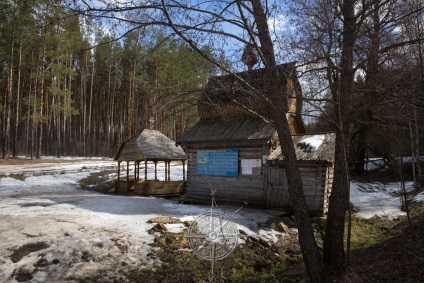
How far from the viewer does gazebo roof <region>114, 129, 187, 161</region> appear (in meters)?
17.5

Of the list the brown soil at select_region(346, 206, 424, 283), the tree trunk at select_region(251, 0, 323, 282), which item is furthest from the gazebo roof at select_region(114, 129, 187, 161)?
the brown soil at select_region(346, 206, 424, 283)

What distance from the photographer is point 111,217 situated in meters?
10.8

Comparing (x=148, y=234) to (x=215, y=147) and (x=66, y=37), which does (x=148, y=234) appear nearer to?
(x=215, y=147)

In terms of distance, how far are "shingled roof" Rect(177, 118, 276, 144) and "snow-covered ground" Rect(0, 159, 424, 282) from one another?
3.11 metres

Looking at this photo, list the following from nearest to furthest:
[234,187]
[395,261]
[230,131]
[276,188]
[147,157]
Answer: [395,261]
[276,188]
[234,187]
[230,131]
[147,157]

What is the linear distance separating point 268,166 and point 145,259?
762cm

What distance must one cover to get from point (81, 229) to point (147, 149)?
29.3ft

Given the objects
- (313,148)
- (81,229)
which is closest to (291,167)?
(81,229)

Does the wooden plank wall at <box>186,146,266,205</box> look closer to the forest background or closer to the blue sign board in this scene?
the blue sign board

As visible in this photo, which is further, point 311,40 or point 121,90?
point 121,90

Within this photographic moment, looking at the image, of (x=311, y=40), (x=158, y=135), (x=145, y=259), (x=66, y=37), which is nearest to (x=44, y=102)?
(x=66, y=37)

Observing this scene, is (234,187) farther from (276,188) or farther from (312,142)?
(312,142)

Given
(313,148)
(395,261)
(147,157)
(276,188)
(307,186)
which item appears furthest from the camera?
(147,157)

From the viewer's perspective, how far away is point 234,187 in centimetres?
1462
